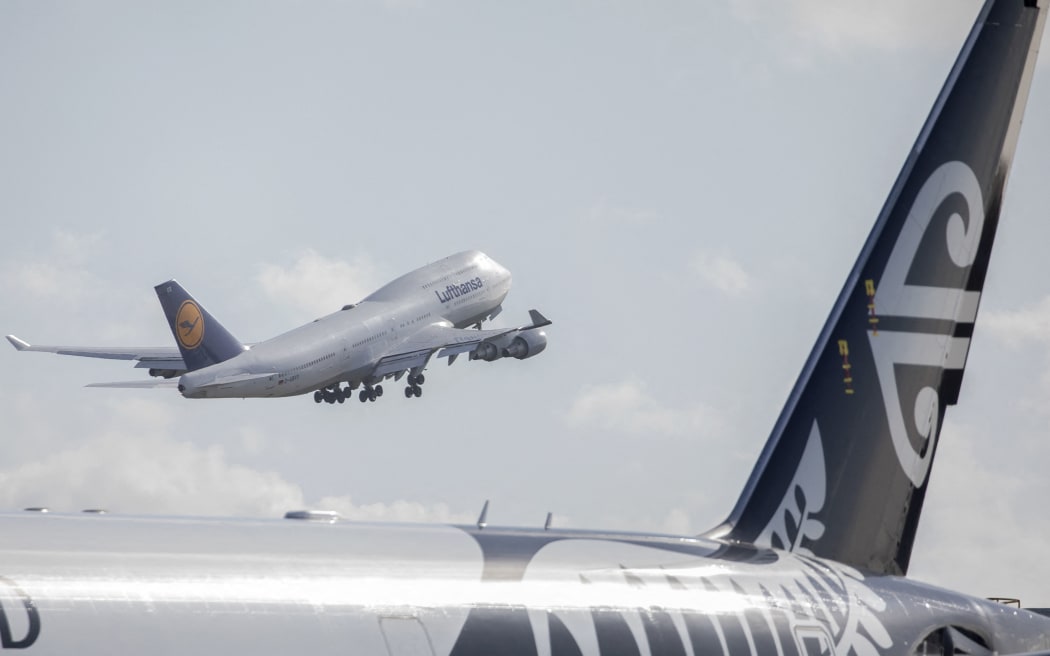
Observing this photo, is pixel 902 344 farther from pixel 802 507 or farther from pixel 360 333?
pixel 360 333

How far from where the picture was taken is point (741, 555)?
11.9m

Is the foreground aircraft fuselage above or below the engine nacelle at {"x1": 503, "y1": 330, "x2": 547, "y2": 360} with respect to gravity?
below

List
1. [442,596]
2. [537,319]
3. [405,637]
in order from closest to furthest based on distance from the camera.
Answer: [405,637], [442,596], [537,319]

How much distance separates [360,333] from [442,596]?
67.9m

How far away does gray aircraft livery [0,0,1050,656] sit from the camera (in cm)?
825

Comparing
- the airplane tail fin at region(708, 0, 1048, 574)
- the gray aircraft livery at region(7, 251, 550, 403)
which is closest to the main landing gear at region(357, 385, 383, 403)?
the gray aircraft livery at region(7, 251, 550, 403)

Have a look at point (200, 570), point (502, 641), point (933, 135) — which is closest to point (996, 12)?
point (933, 135)

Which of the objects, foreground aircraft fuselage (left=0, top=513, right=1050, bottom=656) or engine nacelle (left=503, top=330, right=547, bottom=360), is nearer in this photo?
foreground aircraft fuselage (left=0, top=513, right=1050, bottom=656)

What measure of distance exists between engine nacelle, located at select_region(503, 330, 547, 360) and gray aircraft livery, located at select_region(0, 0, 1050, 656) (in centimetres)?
6350

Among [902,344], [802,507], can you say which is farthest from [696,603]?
[902,344]

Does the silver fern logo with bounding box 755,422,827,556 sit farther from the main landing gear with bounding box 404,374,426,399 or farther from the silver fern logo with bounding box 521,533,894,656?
the main landing gear with bounding box 404,374,426,399

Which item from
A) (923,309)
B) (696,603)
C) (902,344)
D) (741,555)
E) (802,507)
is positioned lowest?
(696,603)

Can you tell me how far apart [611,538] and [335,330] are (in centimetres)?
6522

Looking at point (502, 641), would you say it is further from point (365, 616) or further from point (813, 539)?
point (813, 539)
